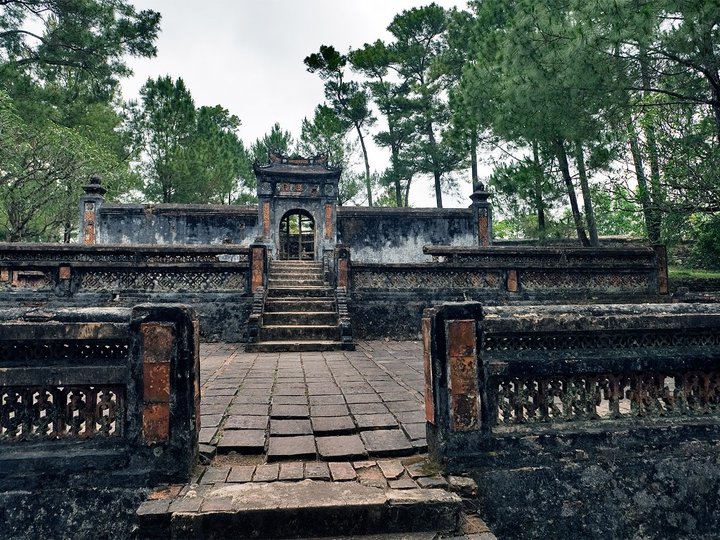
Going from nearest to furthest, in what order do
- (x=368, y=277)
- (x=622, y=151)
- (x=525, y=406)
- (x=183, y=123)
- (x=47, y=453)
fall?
1. (x=47, y=453)
2. (x=525, y=406)
3. (x=368, y=277)
4. (x=622, y=151)
5. (x=183, y=123)

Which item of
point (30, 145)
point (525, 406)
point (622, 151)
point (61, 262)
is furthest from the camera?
point (30, 145)

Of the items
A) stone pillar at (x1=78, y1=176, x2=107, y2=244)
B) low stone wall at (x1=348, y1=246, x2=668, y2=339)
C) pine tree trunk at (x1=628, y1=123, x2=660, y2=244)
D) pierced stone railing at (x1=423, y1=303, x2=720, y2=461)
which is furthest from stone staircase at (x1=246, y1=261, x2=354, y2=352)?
stone pillar at (x1=78, y1=176, x2=107, y2=244)

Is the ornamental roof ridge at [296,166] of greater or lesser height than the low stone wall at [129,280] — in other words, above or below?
above

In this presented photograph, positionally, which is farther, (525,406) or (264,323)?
(264,323)

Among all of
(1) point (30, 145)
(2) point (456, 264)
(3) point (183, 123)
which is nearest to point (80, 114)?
(3) point (183, 123)

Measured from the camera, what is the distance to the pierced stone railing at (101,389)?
2414 mm

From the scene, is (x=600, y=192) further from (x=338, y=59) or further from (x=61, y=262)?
(x=338, y=59)

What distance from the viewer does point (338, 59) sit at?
2638 cm

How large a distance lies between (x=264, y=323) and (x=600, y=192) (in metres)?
9.54

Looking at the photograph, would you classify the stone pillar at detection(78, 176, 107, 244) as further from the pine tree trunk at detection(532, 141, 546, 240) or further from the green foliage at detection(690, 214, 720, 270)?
the green foliage at detection(690, 214, 720, 270)

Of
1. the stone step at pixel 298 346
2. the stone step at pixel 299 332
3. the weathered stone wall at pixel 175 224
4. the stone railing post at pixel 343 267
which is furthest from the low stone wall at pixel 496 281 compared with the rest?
the weathered stone wall at pixel 175 224

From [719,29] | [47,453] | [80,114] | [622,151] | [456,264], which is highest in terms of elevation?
[80,114]

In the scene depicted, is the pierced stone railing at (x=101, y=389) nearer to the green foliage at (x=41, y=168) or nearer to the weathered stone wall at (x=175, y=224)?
the weathered stone wall at (x=175, y=224)

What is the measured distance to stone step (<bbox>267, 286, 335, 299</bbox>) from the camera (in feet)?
32.3
